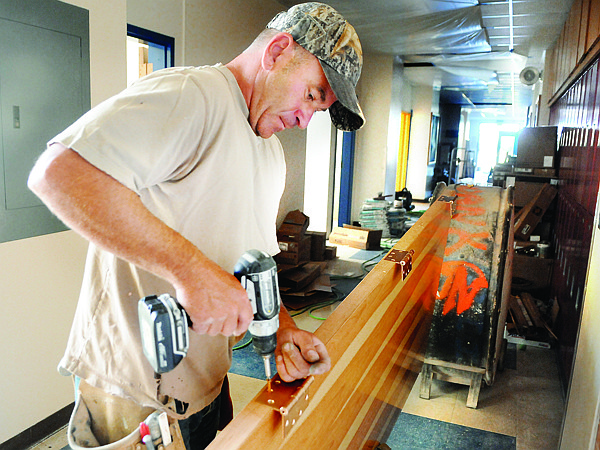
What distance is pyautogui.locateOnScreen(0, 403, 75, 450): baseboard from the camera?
2443 mm

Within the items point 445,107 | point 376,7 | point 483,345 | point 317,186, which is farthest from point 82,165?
point 445,107

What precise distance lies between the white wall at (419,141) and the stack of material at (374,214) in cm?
588

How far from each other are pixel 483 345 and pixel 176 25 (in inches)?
132

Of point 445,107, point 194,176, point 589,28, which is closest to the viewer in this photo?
point 194,176

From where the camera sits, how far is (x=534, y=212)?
5211mm

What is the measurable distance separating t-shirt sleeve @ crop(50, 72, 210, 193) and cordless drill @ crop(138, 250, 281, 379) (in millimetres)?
263

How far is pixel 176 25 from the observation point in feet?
12.9

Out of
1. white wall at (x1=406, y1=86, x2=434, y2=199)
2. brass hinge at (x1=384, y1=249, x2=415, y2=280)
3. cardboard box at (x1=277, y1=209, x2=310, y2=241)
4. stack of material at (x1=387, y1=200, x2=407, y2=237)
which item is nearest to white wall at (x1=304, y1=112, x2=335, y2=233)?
stack of material at (x1=387, y1=200, x2=407, y2=237)

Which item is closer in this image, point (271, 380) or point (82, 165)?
point (82, 165)

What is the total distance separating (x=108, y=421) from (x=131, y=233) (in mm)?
678

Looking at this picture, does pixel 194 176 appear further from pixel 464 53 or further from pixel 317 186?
pixel 464 53

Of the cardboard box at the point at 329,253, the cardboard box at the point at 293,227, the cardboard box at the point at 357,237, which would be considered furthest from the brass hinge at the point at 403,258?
the cardboard box at the point at 357,237

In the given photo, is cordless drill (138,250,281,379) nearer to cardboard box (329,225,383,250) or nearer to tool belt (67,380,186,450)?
tool belt (67,380,186,450)

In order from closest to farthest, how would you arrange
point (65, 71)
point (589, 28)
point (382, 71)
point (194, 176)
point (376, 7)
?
point (194, 176)
point (65, 71)
point (589, 28)
point (376, 7)
point (382, 71)
